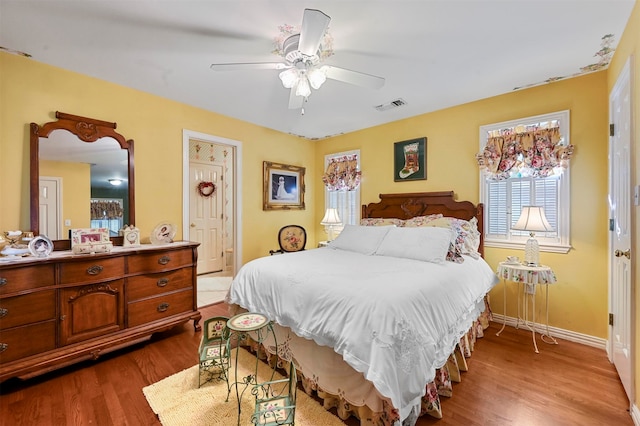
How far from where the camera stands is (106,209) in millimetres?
2678

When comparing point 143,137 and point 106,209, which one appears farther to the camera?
point 143,137

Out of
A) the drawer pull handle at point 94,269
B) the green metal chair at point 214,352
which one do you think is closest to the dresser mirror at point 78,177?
the drawer pull handle at point 94,269

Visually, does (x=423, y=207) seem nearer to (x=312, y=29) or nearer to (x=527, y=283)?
(x=527, y=283)

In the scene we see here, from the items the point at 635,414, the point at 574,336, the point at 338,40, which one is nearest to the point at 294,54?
the point at 338,40

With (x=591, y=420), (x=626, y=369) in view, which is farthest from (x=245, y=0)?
(x=626, y=369)

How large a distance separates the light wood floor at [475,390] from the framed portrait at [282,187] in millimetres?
2368

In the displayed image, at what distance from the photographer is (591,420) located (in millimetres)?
1630

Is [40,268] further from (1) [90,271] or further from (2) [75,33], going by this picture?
(2) [75,33]

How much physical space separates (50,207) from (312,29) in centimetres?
267

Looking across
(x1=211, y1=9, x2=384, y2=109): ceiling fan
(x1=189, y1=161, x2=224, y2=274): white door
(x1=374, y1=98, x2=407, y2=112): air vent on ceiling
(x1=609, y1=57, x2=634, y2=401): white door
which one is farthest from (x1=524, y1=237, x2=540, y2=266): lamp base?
(x1=189, y1=161, x2=224, y2=274): white door

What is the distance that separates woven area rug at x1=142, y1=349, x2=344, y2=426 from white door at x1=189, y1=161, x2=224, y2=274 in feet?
10.5

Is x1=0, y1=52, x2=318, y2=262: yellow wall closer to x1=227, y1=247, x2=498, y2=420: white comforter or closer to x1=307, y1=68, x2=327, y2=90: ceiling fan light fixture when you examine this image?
x1=227, y1=247, x2=498, y2=420: white comforter

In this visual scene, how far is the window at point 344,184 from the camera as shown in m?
4.39

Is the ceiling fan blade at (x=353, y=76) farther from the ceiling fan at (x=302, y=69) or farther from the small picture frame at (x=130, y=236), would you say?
the small picture frame at (x=130, y=236)
